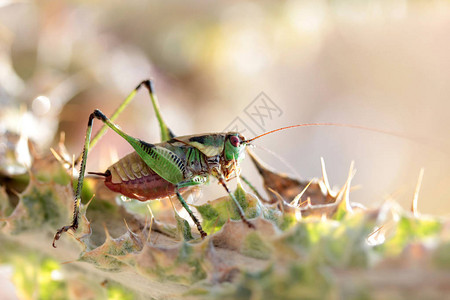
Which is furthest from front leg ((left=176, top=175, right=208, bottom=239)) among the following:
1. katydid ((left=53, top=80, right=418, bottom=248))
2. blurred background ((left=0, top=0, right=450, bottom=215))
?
blurred background ((left=0, top=0, right=450, bottom=215))

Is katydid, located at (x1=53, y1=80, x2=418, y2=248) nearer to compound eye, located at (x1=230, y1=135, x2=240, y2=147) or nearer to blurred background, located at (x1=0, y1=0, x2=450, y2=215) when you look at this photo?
compound eye, located at (x1=230, y1=135, x2=240, y2=147)

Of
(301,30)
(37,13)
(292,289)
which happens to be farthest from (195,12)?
(292,289)

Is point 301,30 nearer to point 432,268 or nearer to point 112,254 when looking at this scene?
point 112,254

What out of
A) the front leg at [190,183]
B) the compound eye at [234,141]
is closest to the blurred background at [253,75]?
the compound eye at [234,141]

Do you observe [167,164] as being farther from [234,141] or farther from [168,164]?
[234,141]

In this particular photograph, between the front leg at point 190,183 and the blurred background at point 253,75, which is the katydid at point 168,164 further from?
the blurred background at point 253,75

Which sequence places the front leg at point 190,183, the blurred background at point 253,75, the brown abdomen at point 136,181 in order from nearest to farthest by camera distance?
the front leg at point 190,183, the brown abdomen at point 136,181, the blurred background at point 253,75
